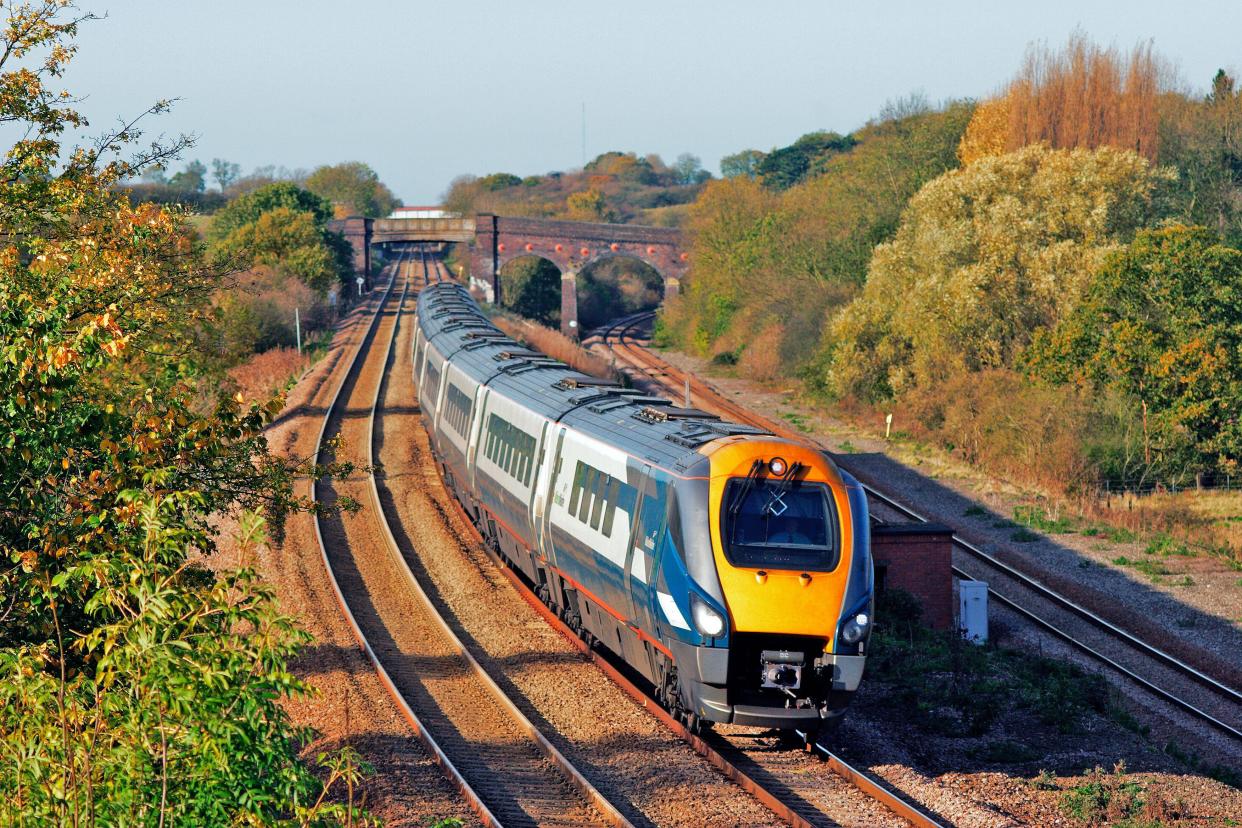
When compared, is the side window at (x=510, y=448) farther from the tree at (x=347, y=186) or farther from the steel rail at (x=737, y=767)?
the tree at (x=347, y=186)

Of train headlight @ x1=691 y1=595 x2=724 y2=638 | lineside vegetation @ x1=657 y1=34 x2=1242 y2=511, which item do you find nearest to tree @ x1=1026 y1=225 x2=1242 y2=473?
lineside vegetation @ x1=657 y1=34 x2=1242 y2=511

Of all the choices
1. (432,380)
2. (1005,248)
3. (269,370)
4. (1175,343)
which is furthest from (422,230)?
(1175,343)

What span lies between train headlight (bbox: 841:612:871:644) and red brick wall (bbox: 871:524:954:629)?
8.60m

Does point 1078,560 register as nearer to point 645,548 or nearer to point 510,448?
point 510,448

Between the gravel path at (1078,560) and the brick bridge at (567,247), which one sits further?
the brick bridge at (567,247)

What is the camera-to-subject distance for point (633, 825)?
1173 cm

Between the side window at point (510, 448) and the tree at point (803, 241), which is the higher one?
the tree at point (803, 241)

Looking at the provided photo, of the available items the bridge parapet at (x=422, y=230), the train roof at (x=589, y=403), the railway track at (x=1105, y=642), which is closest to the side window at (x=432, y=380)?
the train roof at (x=589, y=403)

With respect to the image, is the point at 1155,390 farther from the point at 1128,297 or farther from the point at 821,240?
the point at 821,240

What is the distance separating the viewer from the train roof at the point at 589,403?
1506 cm

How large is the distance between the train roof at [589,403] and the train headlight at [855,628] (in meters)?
2.35

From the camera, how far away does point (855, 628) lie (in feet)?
43.9

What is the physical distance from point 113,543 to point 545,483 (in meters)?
9.03

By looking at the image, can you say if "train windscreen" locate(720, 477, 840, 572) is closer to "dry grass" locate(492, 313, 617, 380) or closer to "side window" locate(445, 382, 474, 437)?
"side window" locate(445, 382, 474, 437)
